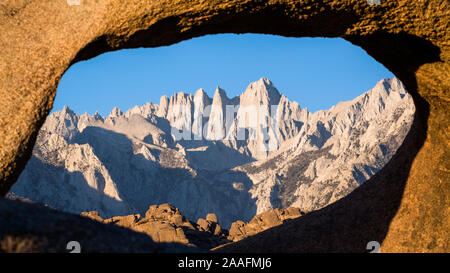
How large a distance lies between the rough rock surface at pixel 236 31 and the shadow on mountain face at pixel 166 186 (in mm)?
155520

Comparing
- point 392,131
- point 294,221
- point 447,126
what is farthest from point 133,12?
point 392,131

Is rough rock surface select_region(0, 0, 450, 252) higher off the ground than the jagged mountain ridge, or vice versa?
rough rock surface select_region(0, 0, 450, 252)

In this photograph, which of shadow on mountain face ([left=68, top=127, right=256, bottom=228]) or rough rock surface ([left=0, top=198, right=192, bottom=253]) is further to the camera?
shadow on mountain face ([left=68, top=127, right=256, bottom=228])

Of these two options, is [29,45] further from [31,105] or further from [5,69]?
[31,105]

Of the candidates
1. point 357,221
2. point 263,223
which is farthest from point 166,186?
point 357,221

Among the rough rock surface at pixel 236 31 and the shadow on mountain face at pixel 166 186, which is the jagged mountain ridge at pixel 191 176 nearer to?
the shadow on mountain face at pixel 166 186

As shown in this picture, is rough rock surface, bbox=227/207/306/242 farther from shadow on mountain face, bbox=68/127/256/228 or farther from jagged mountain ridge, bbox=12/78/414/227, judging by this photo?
shadow on mountain face, bbox=68/127/256/228

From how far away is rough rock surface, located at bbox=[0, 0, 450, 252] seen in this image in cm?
755

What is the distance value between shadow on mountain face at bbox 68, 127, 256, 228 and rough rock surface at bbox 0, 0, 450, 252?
510ft

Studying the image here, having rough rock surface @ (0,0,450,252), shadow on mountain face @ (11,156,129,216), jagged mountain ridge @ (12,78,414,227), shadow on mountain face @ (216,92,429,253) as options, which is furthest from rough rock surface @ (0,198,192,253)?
shadow on mountain face @ (11,156,129,216)

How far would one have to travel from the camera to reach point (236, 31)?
9.66 meters

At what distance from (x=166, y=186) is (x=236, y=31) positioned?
17830 centimetres
